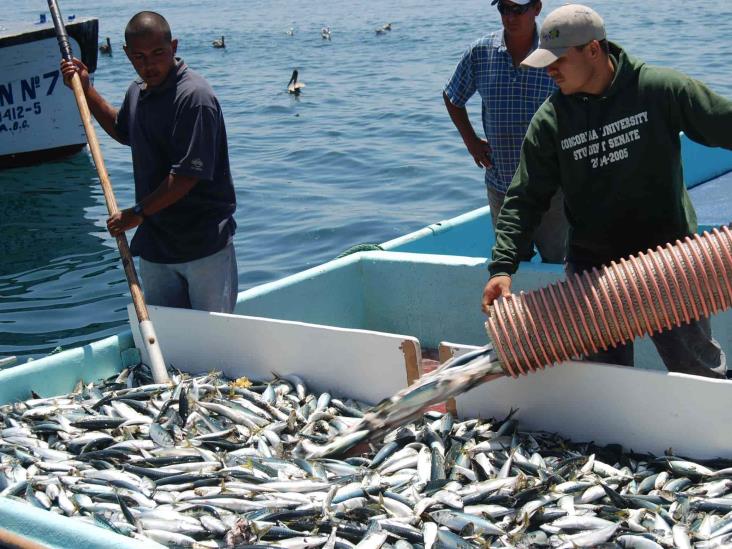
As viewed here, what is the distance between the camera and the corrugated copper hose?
13.7 ft

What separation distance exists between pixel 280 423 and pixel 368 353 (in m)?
0.57

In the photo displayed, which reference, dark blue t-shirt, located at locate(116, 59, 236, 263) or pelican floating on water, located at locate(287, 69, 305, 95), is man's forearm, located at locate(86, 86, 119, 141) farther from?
pelican floating on water, located at locate(287, 69, 305, 95)

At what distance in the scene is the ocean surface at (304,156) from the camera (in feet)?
40.9

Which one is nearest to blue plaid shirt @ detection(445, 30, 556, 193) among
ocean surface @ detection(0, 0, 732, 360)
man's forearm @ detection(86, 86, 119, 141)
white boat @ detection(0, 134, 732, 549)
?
white boat @ detection(0, 134, 732, 549)

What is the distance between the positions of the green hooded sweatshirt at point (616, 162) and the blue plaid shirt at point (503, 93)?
53.4 inches

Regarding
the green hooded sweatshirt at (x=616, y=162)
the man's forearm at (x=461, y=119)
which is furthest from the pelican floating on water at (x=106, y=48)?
the green hooded sweatshirt at (x=616, y=162)

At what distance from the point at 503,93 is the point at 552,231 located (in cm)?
89

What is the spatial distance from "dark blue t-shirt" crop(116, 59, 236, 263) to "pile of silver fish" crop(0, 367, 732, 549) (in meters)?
0.88

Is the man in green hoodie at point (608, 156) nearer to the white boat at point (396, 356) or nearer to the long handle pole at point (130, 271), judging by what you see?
the white boat at point (396, 356)

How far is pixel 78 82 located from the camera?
6.18m

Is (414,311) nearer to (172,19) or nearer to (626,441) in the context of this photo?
(626,441)

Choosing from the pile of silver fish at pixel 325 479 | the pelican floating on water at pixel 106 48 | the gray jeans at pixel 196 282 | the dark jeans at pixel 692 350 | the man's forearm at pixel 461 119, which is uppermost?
the man's forearm at pixel 461 119

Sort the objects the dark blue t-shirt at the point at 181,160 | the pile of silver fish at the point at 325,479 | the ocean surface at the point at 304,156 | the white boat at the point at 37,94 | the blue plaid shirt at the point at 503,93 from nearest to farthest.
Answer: the pile of silver fish at the point at 325,479 → the dark blue t-shirt at the point at 181,160 → the blue plaid shirt at the point at 503,93 → the ocean surface at the point at 304,156 → the white boat at the point at 37,94

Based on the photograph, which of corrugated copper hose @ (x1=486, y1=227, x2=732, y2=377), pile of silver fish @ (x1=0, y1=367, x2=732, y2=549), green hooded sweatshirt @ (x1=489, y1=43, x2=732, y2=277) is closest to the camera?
pile of silver fish @ (x1=0, y1=367, x2=732, y2=549)
